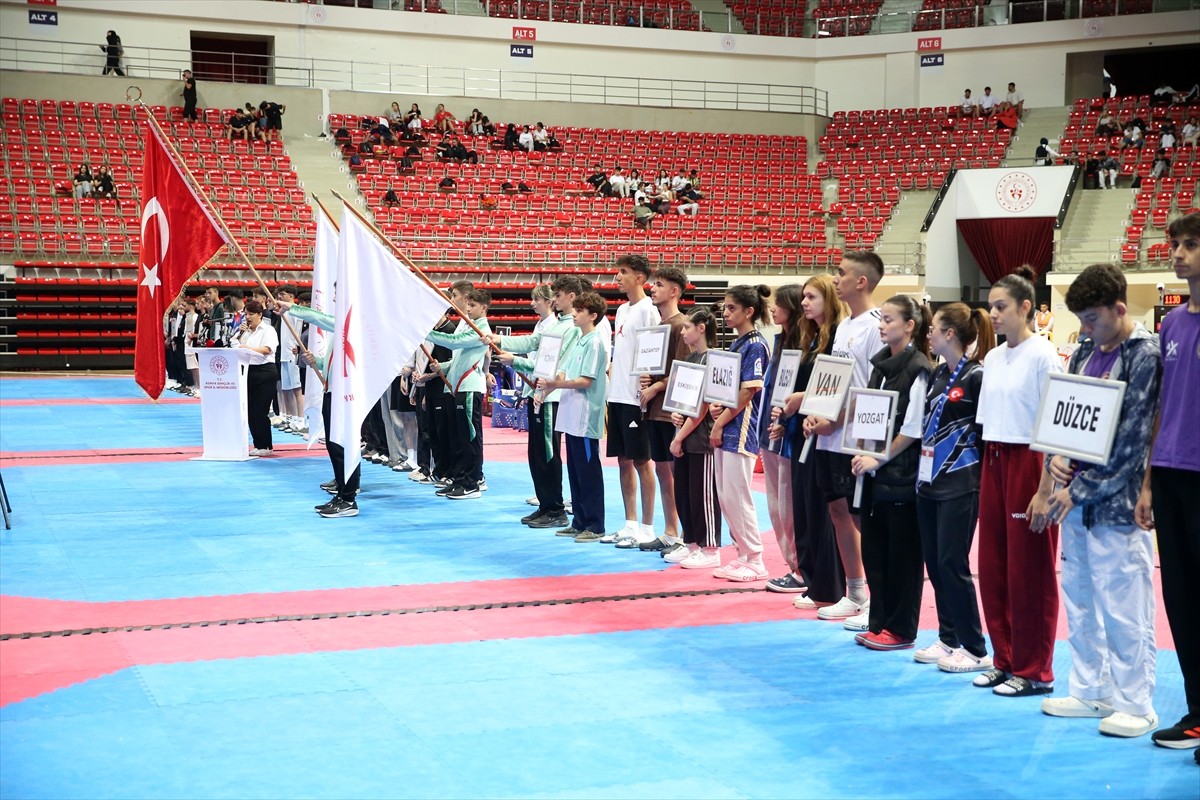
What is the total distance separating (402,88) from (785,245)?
11.4 metres

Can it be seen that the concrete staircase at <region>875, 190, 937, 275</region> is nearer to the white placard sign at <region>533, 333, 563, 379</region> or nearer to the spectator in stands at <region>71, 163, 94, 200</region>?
the spectator in stands at <region>71, 163, 94, 200</region>

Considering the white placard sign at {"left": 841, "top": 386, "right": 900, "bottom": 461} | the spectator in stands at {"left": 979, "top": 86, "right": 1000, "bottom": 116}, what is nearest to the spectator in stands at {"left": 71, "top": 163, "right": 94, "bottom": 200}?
the spectator in stands at {"left": 979, "top": 86, "right": 1000, "bottom": 116}

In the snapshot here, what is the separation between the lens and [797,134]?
3656 cm

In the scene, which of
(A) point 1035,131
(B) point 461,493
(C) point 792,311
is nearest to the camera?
(C) point 792,311

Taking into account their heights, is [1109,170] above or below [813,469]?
above

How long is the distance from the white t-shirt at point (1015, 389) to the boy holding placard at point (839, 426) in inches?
40.1

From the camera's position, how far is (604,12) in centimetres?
3625

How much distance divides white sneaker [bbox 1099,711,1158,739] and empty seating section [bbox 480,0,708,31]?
32.8 m

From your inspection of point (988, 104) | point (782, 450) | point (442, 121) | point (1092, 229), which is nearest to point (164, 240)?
point (782, 450)

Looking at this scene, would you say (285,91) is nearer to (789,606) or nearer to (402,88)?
(402,88)

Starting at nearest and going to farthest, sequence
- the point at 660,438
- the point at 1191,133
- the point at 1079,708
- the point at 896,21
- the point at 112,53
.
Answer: the point at 1079,708 → the point at 660,438 → the point at 112,53 → the point at 1191,133 → the point at 896,21

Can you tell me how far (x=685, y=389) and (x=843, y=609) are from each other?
1.82 meters

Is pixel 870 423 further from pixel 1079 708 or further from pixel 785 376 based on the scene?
pixel 1079 708

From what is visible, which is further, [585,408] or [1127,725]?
[585,408]
